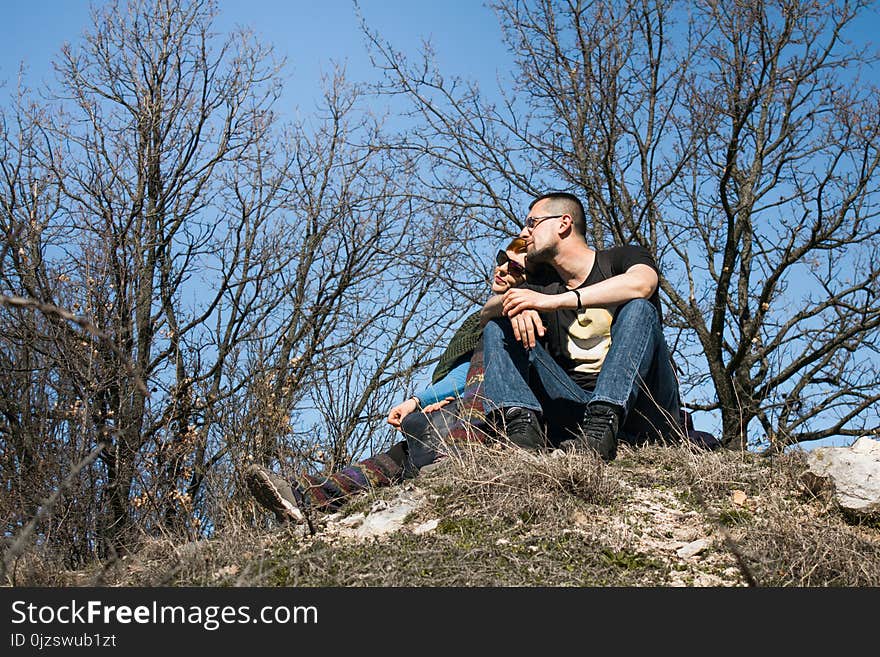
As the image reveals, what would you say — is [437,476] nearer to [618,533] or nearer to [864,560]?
[618,533]

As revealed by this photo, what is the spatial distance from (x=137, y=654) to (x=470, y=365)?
2593mm

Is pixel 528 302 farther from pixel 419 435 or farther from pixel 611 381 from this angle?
pixel 419 435

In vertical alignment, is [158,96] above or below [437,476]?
above

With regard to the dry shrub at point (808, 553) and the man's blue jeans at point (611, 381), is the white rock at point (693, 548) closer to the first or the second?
the dry shrub at point (808, 553)

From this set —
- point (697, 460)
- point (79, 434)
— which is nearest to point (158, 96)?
point (79, 434)

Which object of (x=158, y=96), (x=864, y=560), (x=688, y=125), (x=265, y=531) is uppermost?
(x=158, y=96)

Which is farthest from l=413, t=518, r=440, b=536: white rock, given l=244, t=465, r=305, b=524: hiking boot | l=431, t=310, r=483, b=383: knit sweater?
l=431, t=310, r=483, b=383: knit sweater

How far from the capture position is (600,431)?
386 cm

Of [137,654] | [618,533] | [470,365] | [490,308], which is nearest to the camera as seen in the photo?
[137,654]

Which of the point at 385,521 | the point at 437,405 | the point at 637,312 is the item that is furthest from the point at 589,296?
the point at 385,521

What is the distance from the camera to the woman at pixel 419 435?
3.98m

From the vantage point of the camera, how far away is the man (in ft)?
12.9

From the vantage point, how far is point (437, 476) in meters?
3.99

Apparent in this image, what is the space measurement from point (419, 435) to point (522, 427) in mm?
619
